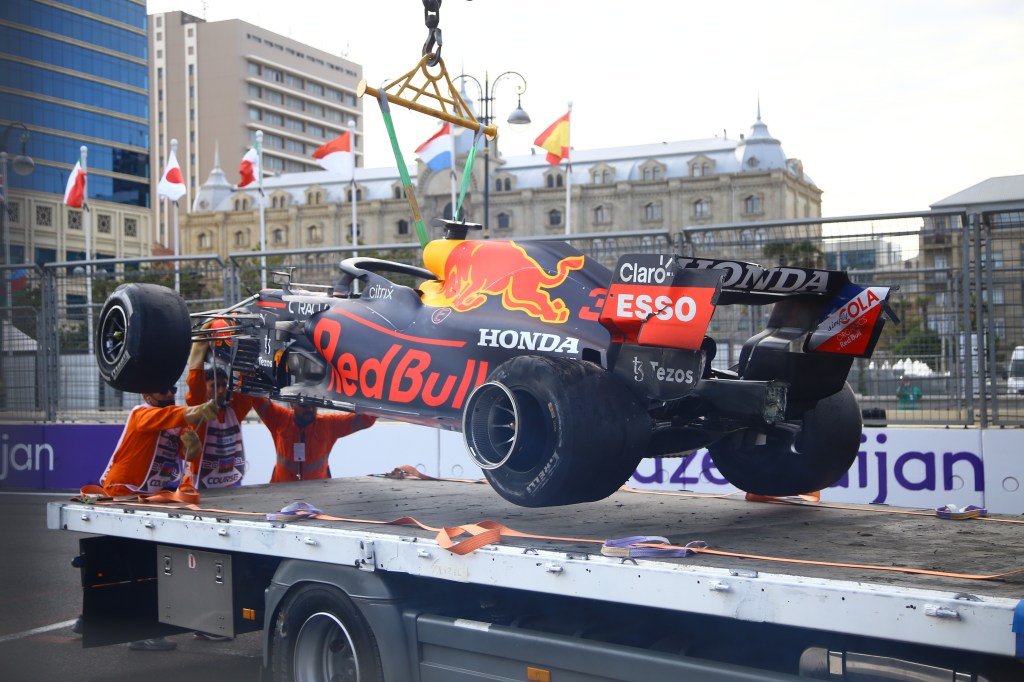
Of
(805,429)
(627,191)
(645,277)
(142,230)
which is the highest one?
(627,191)

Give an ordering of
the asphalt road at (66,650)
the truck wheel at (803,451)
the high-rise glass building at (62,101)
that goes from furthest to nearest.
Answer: the asphalt road at (66,650), the truck wheel at (803,451), the high-rise glass building at (62,101)

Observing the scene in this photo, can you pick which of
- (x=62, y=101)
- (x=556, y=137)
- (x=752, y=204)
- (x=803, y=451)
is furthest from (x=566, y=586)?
(x=752, y=204)

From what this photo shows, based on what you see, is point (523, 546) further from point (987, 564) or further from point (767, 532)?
point (987, 564)

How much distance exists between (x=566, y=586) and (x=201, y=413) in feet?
13.7

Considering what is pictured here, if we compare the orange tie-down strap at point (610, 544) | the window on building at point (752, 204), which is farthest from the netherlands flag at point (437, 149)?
the window on building at point (752, 204)

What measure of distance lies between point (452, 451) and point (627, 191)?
72547 millimetres

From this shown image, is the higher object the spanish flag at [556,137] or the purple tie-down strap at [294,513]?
the spanish flag at [556,137]

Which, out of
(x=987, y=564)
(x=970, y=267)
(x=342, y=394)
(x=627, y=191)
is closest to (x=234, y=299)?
(x=342, y=394)

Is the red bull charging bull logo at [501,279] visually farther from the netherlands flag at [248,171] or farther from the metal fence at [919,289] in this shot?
the netherlands flag at [248,171]

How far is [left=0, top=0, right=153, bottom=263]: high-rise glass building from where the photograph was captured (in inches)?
218

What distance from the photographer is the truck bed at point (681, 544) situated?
11.6 feet

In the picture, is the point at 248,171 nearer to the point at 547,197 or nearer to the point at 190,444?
the point at 190,444

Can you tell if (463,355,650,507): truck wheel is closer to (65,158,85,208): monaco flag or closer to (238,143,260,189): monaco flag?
(65,158,85,208): monaco flag

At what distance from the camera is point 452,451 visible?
12102 millimetres
